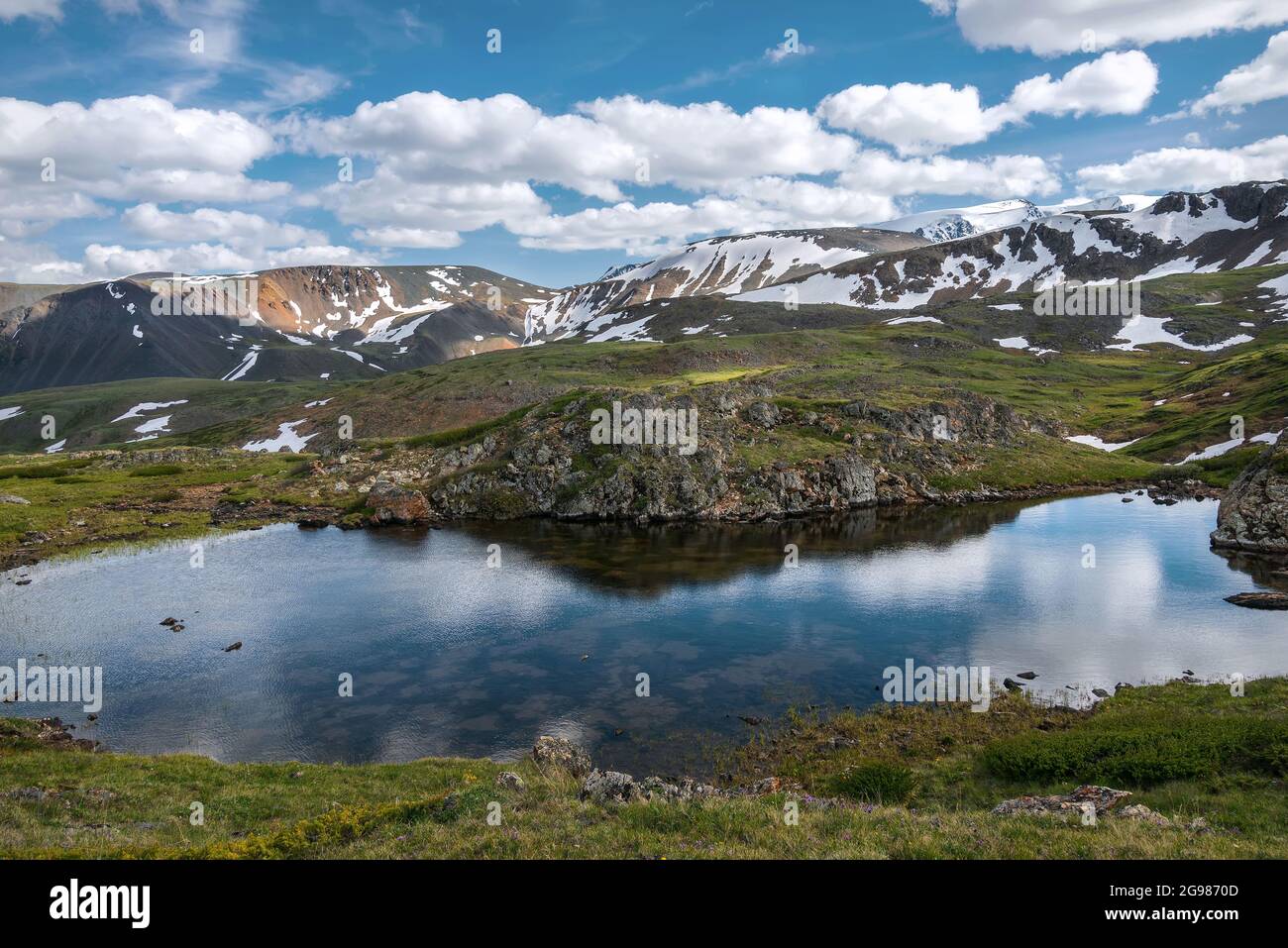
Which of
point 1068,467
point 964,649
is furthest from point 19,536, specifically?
point 1068,467

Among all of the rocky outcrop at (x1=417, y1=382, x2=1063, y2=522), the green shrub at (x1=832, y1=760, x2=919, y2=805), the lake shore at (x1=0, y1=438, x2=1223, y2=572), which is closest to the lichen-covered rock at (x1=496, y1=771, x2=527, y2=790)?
the green shrub at (x1=832, y1=760, x2=919, y2=805)

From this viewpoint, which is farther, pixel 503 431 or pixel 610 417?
pixel 503 431

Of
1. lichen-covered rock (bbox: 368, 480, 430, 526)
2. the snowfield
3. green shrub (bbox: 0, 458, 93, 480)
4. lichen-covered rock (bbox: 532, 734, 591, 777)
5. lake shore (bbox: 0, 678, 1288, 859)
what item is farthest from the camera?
the snowfield

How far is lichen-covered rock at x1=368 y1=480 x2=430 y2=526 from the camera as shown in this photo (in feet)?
292

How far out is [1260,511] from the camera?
6575cm

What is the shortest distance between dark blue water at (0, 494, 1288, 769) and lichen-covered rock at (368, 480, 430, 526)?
12543 mm

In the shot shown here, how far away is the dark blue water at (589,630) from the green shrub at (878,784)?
26.6 ft

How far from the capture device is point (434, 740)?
3475 centimetres

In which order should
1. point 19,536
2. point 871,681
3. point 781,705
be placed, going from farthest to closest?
point 19,536 < point 871,681 < point 781,705

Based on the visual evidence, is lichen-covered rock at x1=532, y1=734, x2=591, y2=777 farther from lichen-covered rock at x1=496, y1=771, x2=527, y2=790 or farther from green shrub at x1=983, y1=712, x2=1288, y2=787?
green shrub at x1=983, y1=712, x2=1288, y2=787
